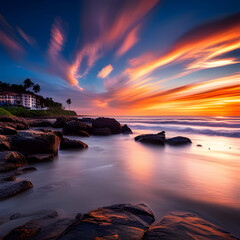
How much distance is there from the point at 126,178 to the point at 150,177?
67 cm

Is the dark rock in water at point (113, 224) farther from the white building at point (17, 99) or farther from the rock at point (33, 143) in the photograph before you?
the white building at point (17, 99)

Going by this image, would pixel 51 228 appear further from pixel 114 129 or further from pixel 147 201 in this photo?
pixel 114 129

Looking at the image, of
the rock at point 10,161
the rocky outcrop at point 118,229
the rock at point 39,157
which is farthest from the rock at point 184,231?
the rock at point 39,157

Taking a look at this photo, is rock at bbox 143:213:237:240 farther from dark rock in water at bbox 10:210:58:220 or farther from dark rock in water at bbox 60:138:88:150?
dark rock in water at bbox 60:138:88:150

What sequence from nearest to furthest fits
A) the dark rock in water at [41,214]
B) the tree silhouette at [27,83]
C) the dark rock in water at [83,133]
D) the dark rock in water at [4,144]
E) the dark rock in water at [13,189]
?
1. the dark rock in water at [41,214]
2. the dark rock in water at [13,189]
3. the dark rock in water at [4,144]
4. the dark rock in water at [83,133]
5. the tree silhouette at [27,83]

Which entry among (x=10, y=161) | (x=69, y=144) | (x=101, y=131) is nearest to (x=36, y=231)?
(x=10, y=161)

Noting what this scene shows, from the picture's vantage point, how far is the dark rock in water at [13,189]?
7.34ft

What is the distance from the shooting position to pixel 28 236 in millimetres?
1401

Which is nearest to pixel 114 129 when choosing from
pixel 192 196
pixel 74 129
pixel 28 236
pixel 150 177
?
pixel 74 129

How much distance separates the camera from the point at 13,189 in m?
2.37

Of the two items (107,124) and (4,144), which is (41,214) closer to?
(4,144)

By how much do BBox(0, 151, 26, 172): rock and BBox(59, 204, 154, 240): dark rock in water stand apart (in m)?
3.09

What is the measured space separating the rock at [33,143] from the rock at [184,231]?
4.64 meters

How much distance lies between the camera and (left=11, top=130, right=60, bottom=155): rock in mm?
4510
